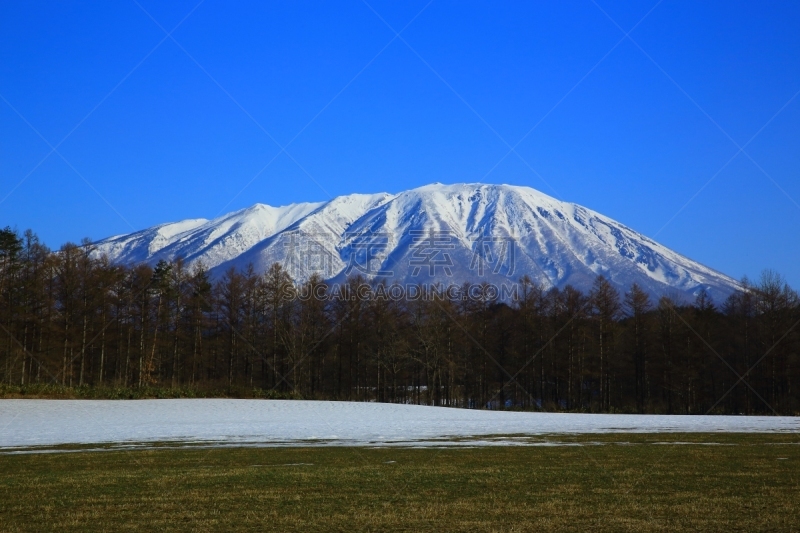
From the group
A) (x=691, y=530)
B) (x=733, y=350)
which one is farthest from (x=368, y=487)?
(x=733, y=350)

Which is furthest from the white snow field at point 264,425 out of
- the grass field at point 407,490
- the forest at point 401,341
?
the forest at point 401,341

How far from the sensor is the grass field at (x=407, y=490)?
10273mm

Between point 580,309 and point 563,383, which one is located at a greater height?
point 580,309

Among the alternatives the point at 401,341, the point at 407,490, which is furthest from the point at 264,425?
the point at 401,341

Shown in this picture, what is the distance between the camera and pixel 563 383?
67.5 meters

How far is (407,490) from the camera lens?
13148mm

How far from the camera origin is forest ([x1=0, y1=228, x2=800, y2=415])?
190 ft

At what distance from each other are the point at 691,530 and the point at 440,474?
21.2 ft

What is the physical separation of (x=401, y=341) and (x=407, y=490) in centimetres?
5088

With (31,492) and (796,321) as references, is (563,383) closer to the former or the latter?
(796,321)

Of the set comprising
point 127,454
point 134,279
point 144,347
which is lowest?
point 127,454

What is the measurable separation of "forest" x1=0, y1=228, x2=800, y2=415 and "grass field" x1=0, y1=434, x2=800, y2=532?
38916mm

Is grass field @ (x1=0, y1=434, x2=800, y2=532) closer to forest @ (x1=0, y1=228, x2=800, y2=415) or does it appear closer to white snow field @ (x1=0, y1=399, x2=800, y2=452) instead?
white snow field @ (x1=0, y1=399, x2=800, y2=452)

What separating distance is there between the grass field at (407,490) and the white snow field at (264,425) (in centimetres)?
471
